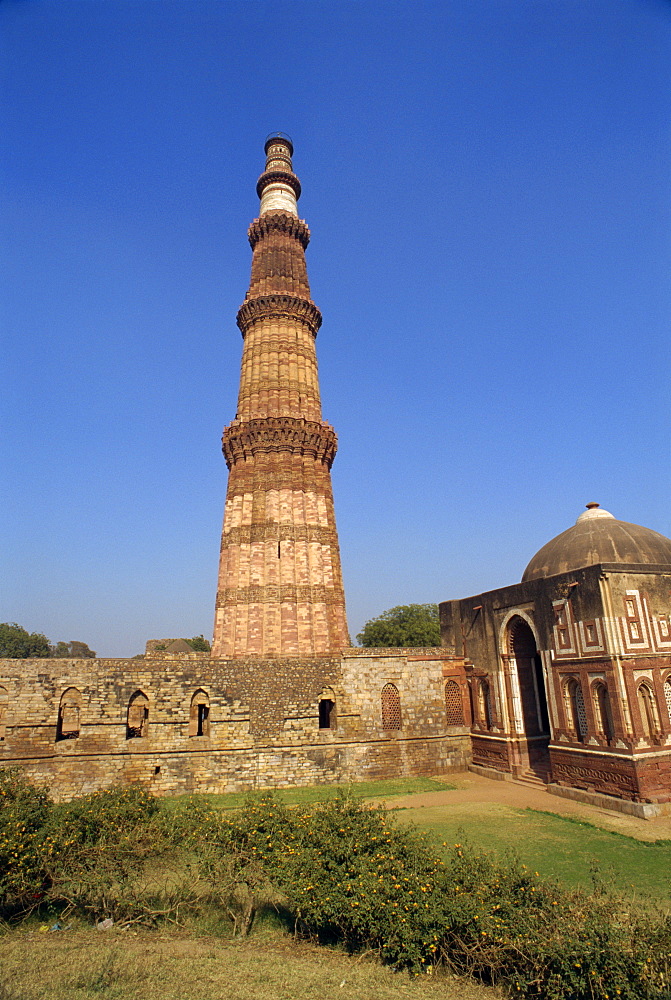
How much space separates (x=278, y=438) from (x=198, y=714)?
11.0 meters

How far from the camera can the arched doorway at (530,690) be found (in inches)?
699

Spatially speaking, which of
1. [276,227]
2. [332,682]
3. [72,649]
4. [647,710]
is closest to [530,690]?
[647,710]

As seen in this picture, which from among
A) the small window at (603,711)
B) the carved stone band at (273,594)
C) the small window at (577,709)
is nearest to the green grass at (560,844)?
the small window at (603,711)

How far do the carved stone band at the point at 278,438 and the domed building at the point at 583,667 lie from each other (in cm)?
903

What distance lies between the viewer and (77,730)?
16625 millimetres

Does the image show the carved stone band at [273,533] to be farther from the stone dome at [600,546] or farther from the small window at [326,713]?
the stone dome at [600,546]

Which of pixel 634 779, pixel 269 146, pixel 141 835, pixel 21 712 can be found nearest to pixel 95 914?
pixel 141 835

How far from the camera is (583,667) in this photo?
14.9 meters

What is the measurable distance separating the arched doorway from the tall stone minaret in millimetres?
6489

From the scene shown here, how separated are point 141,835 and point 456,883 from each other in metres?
4.57

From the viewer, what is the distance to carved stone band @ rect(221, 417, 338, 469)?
22.7 metres

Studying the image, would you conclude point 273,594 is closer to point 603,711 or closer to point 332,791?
point 332,791

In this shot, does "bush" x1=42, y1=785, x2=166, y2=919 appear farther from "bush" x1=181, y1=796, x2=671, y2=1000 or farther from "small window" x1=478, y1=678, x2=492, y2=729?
"small window" x1=478, y1=678, x2=492, y2=729

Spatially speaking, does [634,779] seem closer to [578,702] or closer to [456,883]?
[578,702]
